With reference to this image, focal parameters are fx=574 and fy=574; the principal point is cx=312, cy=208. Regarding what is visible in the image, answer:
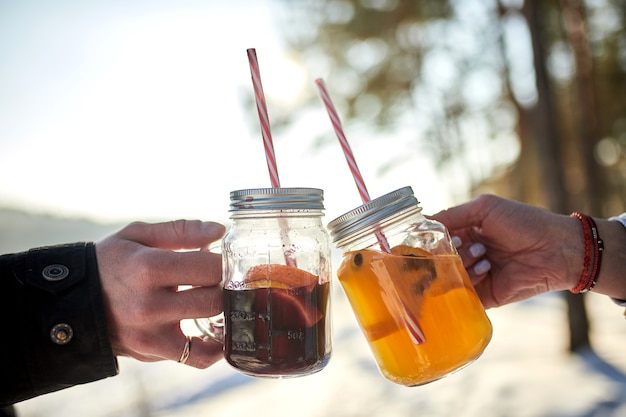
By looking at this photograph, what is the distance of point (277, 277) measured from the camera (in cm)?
139

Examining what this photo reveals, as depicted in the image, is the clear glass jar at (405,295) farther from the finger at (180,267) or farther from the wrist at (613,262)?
the wrist at (613,262)

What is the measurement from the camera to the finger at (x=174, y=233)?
152cm

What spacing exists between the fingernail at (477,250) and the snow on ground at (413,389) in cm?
226

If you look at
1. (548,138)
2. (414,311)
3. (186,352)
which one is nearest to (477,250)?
(414,311)

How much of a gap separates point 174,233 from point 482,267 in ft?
3.75

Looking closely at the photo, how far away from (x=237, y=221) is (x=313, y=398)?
12.5ft

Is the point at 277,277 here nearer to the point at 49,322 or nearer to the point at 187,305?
the point at 187,305

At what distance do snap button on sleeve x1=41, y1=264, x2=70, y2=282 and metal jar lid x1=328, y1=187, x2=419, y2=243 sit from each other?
27.0 inches

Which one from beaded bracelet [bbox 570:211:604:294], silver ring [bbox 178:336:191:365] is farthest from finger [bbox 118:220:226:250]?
beaded bracelet [bbox 570:211:604:294]

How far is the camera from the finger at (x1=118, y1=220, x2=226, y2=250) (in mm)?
1521

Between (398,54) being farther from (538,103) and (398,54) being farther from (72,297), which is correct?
(72,297)

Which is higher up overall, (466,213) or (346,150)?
(346,150)

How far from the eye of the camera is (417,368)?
4.73 ft

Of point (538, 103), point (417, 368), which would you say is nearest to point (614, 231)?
point (417, 368)
